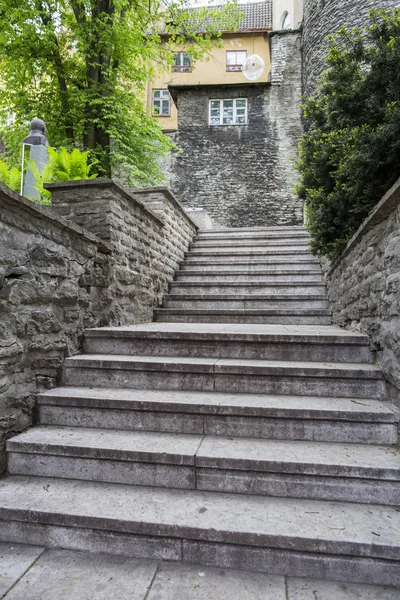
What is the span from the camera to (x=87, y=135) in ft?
24.6

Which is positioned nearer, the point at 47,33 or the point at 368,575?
the point at 368,575

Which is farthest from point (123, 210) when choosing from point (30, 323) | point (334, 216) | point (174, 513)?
point (174, 513)

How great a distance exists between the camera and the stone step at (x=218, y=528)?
161cm

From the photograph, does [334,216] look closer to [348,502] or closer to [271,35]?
[348,502]

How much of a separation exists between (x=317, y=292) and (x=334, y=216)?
1.40m

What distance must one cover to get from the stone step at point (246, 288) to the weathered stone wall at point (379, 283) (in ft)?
4.19

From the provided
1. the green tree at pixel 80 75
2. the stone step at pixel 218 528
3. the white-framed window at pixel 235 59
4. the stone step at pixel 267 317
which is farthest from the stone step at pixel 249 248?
the white-framed window at pixel 235 59

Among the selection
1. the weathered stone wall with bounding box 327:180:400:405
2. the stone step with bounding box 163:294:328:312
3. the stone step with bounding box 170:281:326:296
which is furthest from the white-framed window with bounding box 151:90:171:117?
the weathered stone wall with bounding box 327:180:400:405

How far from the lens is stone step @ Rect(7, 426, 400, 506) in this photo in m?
1.92

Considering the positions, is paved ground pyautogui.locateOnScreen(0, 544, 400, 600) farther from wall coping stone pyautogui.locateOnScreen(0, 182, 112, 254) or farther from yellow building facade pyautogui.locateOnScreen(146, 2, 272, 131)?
yellow building facade pyautogui.locateOnScreen(146, 2, 272, 131)

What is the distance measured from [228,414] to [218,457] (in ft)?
1.16

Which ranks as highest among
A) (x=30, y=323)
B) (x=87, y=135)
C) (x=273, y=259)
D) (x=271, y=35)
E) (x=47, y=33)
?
(x=271, y=35)

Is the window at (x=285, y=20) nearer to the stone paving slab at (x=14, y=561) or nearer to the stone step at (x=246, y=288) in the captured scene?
the stone step at (x=246, y=288)

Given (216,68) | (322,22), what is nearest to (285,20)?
(216,68)
